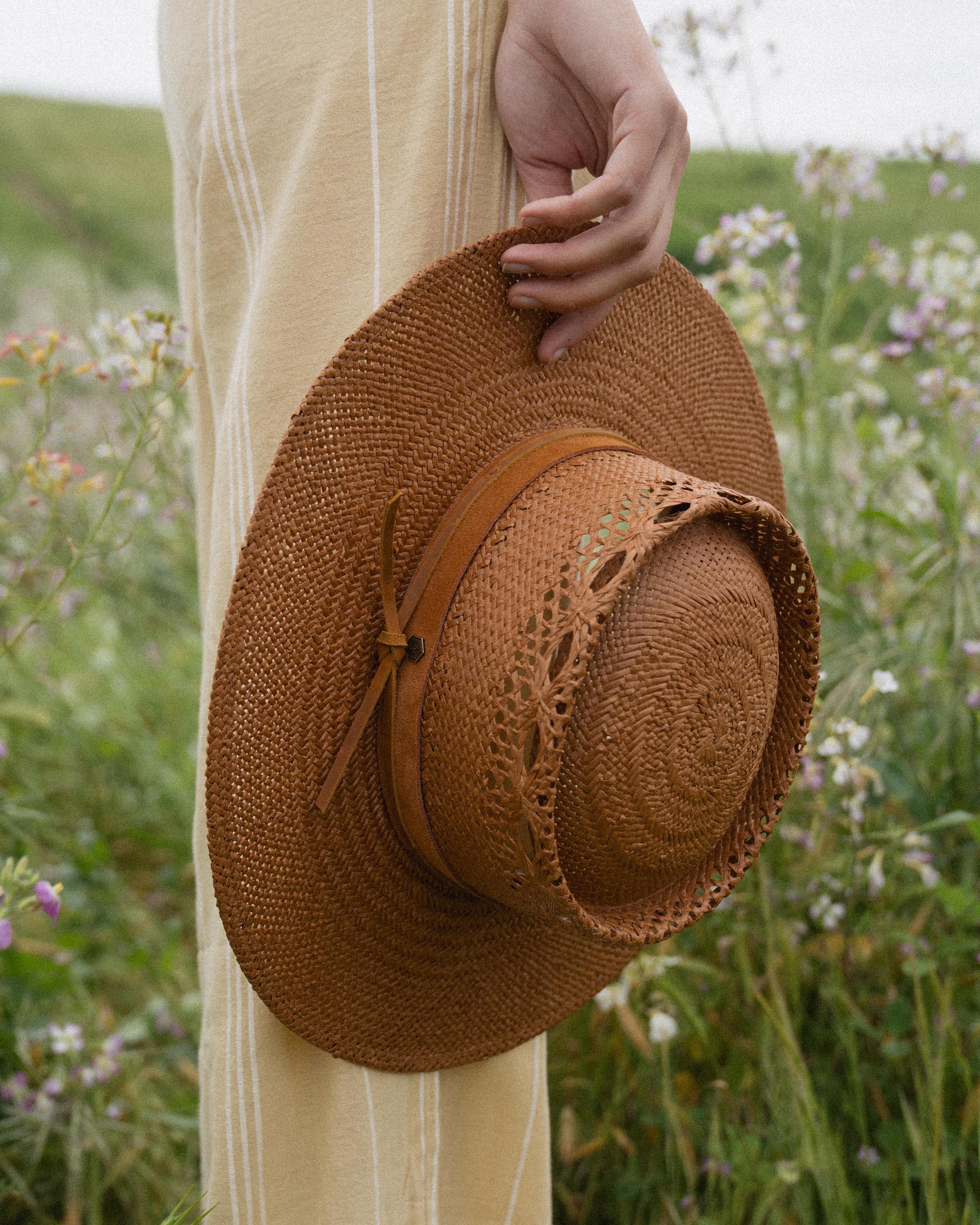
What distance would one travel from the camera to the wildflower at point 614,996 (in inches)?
58.1

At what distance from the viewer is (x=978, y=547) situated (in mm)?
1970

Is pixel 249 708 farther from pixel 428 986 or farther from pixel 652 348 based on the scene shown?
pixel 652 348

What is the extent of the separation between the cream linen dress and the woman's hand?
0.04m

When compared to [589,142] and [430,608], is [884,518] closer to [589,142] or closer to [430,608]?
[589,142]

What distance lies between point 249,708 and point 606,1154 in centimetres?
119

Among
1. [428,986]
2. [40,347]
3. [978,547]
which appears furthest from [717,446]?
[978,547]

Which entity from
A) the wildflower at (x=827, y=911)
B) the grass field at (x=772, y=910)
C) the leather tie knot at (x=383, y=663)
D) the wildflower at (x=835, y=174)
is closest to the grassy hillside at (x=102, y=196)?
the wildflower at (x=835, y=174)

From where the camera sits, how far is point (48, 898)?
0.88 metres

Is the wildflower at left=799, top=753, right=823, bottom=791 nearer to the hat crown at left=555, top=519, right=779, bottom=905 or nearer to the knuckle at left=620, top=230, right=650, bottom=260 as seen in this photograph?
the hat crown at left=555, top=519, right=779, bottom=905

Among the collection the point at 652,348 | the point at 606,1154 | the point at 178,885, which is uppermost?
the point at 652,348

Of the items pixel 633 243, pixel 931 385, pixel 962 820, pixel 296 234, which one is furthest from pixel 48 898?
pixel 931 385

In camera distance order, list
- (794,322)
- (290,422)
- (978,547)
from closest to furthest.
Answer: (290,422) → (794,322) → (978,547)

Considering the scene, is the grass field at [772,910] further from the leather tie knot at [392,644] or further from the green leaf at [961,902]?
the leather tie knot at [392,644]

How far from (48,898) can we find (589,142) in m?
0.84
